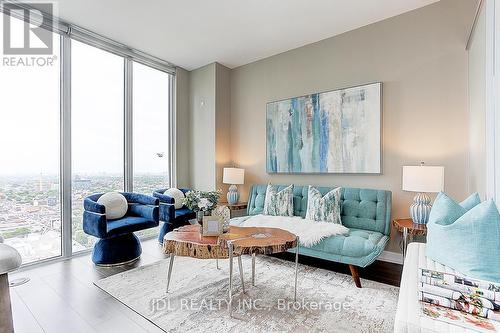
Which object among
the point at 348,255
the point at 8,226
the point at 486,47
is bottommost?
the point at 348,255

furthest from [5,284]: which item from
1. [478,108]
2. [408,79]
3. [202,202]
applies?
[408,79]

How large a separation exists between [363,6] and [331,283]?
3008mm

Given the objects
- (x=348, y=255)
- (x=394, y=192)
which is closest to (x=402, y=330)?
(x=348, y=255)

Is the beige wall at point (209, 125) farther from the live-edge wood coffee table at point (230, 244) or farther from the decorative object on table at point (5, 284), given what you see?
the decorative object on table at point (5, 284)

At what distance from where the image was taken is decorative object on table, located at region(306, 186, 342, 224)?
3.06m

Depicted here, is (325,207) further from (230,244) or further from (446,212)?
(230,244)

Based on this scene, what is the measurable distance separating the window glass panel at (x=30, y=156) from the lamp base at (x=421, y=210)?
4151mm

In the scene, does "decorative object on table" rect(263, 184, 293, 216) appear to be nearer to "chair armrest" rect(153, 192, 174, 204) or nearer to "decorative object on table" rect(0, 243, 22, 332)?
"chair armrest" rect(153, 192, 174, 204)

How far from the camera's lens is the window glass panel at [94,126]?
3443 millimetres

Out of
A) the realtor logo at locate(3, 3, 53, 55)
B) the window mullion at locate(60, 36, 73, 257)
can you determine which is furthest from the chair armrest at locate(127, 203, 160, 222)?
the realtor logo at locate(3, 3, 53, 55)

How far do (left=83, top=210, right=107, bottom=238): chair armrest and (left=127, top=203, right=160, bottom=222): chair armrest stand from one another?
0.55 meters

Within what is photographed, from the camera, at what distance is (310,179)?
378 centimetres

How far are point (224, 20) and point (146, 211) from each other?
103 inches

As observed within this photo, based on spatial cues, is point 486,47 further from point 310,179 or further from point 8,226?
point 8,226
